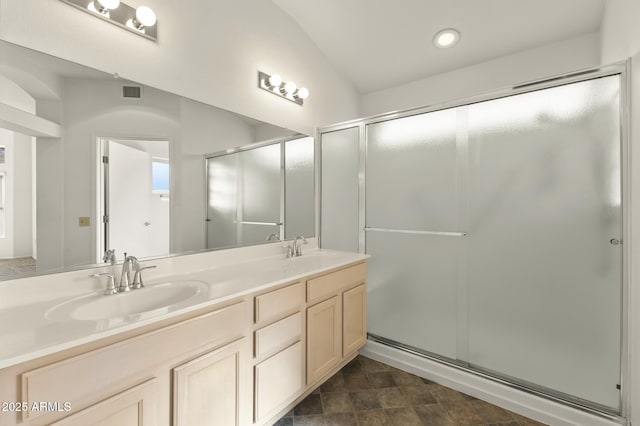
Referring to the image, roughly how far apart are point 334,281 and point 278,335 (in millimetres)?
528

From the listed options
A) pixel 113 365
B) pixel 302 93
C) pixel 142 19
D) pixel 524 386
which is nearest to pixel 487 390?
pixel 524 386

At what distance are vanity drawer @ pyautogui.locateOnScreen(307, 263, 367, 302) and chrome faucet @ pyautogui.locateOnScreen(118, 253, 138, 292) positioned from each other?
0.88 m

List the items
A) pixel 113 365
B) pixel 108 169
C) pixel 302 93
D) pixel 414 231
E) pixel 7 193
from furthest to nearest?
pixel 302 93
pixel 414 231
pixel 108 169
pixel 7 193
pixel 113 365

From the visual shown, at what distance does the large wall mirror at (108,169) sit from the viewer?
3.54 ft

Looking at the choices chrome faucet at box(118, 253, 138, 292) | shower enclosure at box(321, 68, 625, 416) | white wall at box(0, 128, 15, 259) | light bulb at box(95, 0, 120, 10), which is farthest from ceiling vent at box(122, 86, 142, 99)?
shower enclosure at box(321, 68, 625, 416)

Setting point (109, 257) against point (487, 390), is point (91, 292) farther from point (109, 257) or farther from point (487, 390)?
point (487, 390)

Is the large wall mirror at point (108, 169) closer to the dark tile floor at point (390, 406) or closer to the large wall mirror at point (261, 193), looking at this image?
the large wall mirror at point (261, 193)

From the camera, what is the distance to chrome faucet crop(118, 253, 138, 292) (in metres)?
1.20

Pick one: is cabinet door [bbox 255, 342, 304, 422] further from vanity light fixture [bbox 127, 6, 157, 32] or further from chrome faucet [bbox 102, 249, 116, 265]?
vanity light fixture [bbox 127, 6, 157, 32]

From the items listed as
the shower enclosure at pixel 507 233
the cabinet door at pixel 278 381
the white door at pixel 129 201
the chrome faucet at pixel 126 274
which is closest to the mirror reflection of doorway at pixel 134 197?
the white door at pixel 129 201

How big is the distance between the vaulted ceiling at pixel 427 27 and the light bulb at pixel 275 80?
0.57 m

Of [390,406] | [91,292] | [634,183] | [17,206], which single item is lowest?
[390,406]

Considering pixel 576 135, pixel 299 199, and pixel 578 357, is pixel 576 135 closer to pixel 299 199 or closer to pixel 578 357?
pixel 578 357

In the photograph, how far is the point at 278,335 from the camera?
1.45 m
